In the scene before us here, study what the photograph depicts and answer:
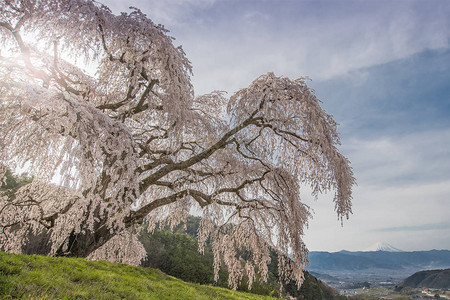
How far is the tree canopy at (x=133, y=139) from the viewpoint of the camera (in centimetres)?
369

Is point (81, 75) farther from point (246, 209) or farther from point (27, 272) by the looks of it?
point (246, 209)

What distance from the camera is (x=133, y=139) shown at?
4.25 metres

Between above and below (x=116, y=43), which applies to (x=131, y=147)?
below

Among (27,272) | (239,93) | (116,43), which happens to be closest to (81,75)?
(116,43)

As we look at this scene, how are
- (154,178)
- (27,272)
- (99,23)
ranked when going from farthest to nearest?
(154,178)
(99,23)
(27,272)

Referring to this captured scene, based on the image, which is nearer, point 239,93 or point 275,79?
point 275,79

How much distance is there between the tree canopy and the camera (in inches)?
145

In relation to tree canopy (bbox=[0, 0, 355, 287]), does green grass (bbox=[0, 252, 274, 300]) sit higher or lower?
lower

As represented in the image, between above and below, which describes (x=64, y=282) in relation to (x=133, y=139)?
below

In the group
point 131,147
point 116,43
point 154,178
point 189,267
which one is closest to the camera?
point 131,147

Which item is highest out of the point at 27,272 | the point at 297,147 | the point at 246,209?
the point at 297,147

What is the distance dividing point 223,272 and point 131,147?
39452 millimetres

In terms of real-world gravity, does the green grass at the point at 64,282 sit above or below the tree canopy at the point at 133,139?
below

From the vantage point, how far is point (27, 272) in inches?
176
